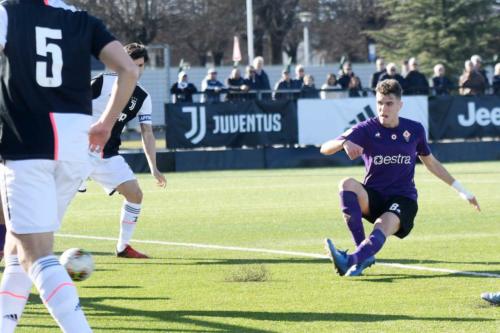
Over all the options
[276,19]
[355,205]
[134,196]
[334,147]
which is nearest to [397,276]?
[355,205]

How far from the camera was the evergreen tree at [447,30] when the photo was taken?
47094 mm

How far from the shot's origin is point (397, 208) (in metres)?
9.16

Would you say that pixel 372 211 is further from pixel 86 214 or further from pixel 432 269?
pixel 86 214

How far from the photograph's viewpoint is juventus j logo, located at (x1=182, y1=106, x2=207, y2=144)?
2517 centimetres

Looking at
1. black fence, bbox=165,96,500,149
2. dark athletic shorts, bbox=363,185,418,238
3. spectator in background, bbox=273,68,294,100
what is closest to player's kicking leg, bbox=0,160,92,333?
dark athletic shorts, bbox=363,185,418,238

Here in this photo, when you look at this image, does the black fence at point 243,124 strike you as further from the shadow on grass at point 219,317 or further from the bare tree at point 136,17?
the bare tree at point 136,17

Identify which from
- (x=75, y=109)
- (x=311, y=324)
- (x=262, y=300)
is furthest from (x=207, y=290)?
(x=75, y=109)

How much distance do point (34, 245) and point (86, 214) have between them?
10.4 metres

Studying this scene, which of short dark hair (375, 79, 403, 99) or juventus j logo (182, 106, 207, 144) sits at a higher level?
short dark hair (375, 79, 403, 99)

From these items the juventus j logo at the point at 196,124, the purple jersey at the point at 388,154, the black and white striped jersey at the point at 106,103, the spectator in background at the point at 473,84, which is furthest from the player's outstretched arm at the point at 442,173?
the spectator in background at the point at 473,84

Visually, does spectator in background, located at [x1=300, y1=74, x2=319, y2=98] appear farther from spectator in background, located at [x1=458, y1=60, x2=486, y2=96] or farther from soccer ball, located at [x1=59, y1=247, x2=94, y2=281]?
soccer ball, located at [x1=59, y1=247, x2=94, y2=281]

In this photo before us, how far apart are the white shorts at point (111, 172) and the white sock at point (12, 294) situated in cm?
531

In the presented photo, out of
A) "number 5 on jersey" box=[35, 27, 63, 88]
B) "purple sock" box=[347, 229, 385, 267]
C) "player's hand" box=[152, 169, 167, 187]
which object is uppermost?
"number 5 on jersey" box=[35, 27, 63, 88]

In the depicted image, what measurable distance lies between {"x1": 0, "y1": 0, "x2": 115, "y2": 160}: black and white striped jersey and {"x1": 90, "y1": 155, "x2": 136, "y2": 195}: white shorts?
544cm
